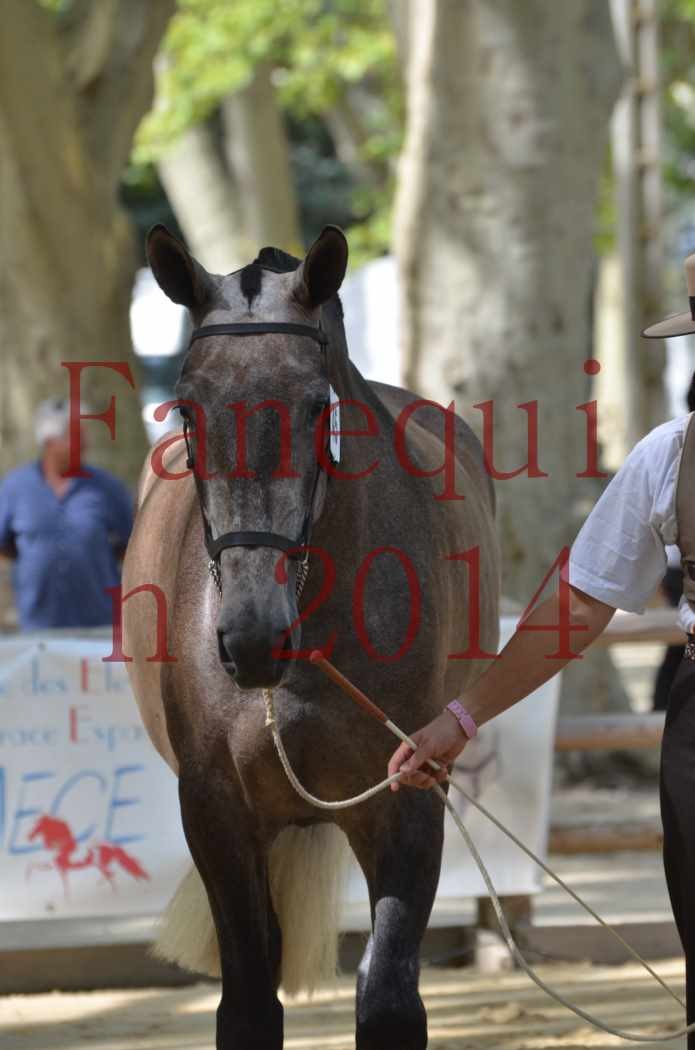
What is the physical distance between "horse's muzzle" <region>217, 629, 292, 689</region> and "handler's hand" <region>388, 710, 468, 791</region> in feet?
1.57

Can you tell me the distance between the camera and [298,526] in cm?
344

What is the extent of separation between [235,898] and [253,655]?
38.1 inches

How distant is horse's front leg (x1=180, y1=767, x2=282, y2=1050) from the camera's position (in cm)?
397

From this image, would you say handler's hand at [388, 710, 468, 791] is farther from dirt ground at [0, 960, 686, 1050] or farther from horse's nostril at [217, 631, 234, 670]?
dirt ground at [0, 960, 686, 1050]

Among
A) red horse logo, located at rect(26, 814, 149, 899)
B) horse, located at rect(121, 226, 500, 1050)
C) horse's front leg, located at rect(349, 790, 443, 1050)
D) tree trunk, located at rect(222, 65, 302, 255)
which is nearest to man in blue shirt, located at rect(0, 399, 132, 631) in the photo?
red horse logo, located at rect(26, 814, 149, 899)

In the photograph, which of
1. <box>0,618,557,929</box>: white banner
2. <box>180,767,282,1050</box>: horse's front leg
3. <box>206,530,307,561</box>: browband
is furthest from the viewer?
<box>0,618,557,929</box>: white banner

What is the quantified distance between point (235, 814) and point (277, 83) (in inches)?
748

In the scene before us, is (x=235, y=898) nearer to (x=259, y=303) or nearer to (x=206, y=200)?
(x=259, y=303)

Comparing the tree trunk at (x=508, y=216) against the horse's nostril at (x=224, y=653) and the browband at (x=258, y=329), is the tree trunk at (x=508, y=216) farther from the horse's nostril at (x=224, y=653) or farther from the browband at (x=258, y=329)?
the horse's nostril at (x=224, y=653)

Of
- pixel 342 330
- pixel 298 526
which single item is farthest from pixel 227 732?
pixel 342 330

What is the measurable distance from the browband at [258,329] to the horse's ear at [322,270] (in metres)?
0.08

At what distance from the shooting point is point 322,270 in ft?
12.1

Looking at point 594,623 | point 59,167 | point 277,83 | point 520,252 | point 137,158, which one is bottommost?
point 594,623

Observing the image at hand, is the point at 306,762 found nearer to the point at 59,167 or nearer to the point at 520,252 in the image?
the point at 520,252
